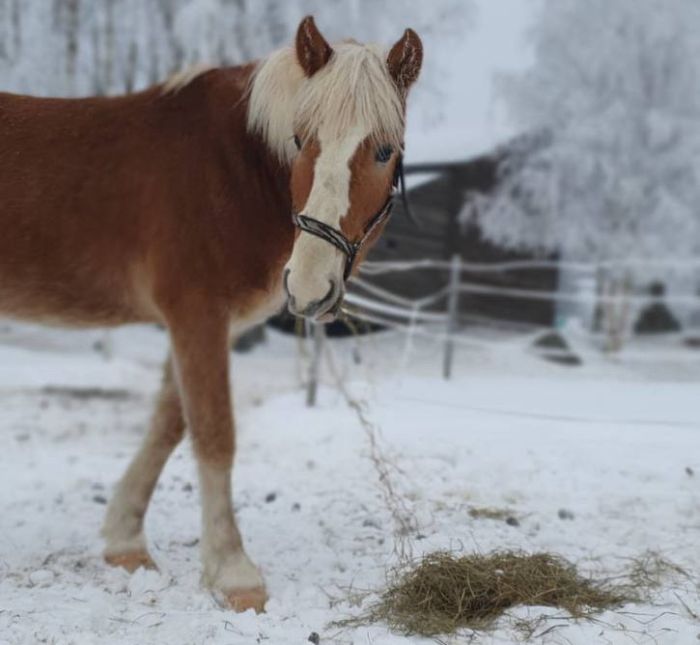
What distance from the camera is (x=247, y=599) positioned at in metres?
2.69

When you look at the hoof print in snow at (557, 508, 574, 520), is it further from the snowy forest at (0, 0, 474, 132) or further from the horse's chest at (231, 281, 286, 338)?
the snowy forest at (0, 0, 474, 132)

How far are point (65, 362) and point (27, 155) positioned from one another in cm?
655

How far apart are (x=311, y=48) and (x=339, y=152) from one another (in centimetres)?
42

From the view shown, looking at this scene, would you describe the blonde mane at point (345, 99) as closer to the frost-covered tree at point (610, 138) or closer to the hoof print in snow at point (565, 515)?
the hoof print in snow at point (565, 515)

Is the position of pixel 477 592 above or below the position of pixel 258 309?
below

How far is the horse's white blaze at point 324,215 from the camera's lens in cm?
223

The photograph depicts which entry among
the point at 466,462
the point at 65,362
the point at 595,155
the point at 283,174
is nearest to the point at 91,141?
the point at 283,174

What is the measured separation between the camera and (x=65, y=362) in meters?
9.02

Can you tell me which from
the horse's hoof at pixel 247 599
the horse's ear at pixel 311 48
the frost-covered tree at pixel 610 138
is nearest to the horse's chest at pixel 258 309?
the horse's ear at pixel 311 48

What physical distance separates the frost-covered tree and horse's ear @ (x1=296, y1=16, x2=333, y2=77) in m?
12.0

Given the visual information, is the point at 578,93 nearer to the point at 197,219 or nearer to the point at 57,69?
the point at 57,69

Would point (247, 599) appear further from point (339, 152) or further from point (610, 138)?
point (610, 138)

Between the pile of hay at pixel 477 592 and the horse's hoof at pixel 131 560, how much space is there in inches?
43.4

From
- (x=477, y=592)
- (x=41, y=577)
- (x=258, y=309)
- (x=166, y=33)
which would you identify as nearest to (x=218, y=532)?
(x=41, y=577)
